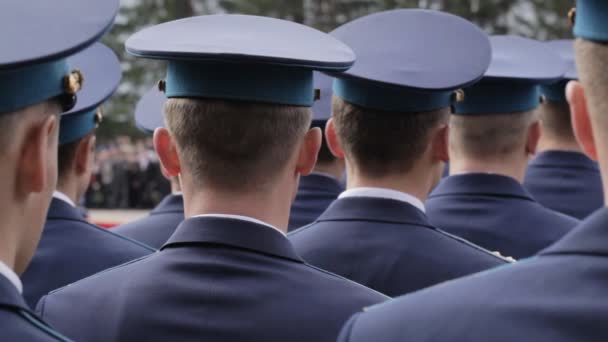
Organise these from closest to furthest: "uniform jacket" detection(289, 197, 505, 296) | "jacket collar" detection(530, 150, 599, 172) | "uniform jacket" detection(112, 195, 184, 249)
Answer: "uniform jacket" detection(289, 197, 505, 296)
"uniform jacket" detection(112, 195, 184, 249)
"jacket collar" detection(530, 150, 599, 172)

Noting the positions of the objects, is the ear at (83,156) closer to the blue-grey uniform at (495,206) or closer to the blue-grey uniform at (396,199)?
the blue-grey uniform at (396,199)

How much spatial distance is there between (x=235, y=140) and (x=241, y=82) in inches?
4.9

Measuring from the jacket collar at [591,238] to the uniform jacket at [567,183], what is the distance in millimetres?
3355

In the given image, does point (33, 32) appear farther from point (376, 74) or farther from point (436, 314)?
point (376, 74)

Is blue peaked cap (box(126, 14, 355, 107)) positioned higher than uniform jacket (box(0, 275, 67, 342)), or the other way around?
blue peaked cap (box(126, 14, 355, 107))

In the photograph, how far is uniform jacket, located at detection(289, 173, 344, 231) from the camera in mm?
4492

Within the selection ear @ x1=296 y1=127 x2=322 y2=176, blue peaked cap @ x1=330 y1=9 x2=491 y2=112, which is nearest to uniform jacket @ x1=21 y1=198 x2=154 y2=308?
blue peaked cap @ x1=330 y1=9 x2=491 y2=112

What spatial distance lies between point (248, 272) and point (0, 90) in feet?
2.10

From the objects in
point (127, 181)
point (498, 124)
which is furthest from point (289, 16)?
point (498, 124)

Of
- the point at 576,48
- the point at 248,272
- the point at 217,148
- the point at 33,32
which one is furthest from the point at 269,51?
the point at 576,48

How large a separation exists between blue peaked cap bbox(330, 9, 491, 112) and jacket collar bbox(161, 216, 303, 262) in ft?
2.87

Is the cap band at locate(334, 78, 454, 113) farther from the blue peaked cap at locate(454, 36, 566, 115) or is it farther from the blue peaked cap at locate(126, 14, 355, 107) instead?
the blue peaked cap at locate(454, 36, 566, 115)

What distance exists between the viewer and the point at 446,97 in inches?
127

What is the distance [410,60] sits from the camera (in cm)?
319
